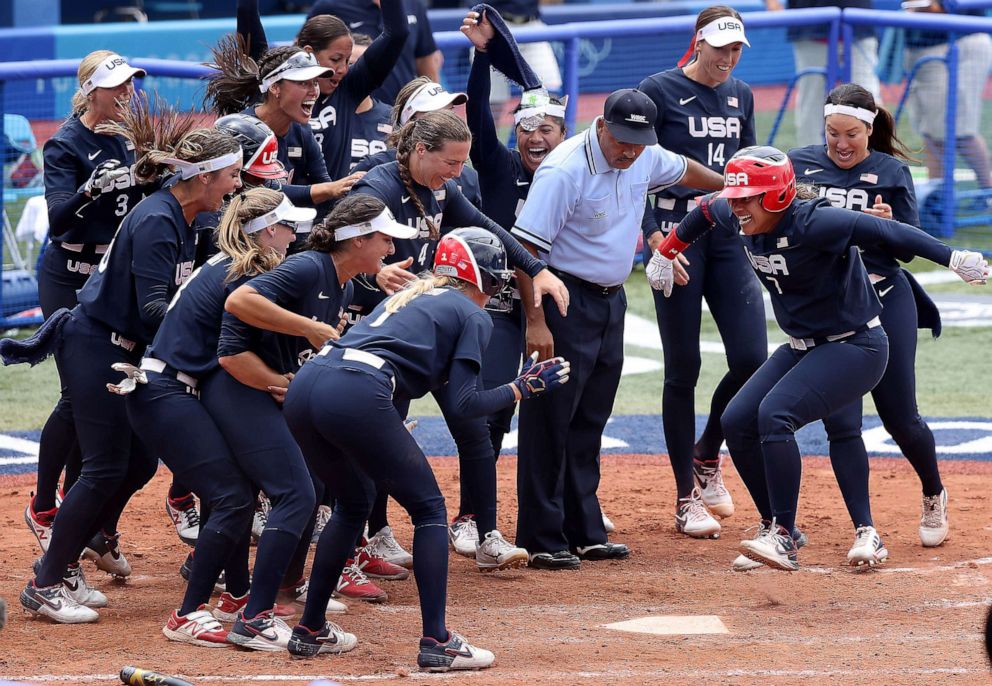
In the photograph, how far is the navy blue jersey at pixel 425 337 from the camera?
5.27 m

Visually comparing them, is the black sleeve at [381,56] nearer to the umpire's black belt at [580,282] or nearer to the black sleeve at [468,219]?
the black sleeve at [468,219]

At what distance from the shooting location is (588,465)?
6938 mm

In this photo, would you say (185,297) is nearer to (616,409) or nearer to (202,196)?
(202,196)

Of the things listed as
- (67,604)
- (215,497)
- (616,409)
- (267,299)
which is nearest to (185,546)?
(67,604)

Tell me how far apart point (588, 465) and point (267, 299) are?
2.17 meters

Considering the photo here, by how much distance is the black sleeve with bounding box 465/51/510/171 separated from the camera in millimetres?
7074

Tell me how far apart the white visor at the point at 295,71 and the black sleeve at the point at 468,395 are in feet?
6.24

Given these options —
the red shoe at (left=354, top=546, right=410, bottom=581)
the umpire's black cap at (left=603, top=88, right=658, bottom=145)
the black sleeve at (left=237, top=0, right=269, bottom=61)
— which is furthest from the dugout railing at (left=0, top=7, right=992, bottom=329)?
the red shoe at (left=354, top=546, right=410, bottom=581)

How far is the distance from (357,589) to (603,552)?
1.26m

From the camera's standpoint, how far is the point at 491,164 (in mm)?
7180

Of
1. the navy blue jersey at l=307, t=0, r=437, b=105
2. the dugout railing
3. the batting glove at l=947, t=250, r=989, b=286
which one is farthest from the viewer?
the dugout railing

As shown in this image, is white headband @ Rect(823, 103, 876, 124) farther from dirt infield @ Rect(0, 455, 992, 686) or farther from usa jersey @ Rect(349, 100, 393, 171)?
usa jersey @ Rect(349, 100, 393, 171)

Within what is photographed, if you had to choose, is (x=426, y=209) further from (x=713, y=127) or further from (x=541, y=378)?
(x=713, y=127)

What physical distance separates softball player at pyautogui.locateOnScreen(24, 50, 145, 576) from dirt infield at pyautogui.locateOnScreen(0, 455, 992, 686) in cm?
41
